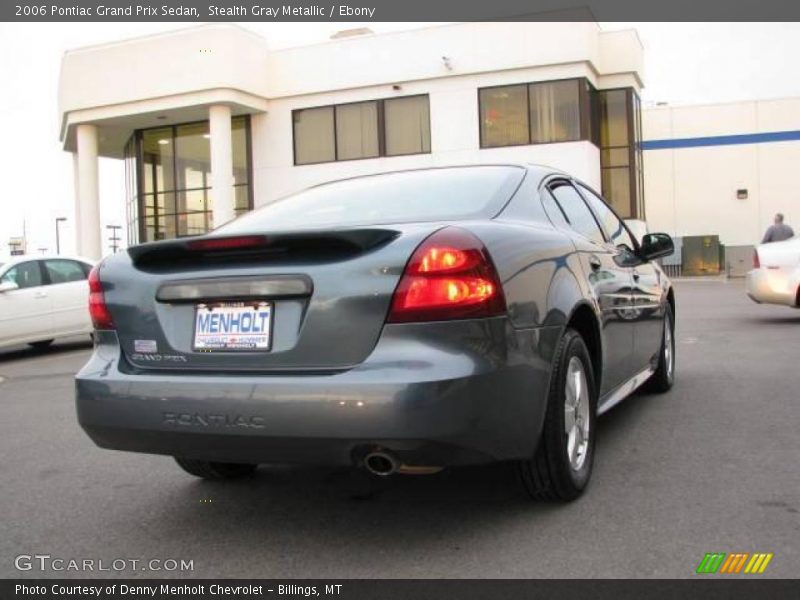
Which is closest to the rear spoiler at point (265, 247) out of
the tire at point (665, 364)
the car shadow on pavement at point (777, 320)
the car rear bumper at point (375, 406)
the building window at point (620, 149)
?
the car rear bumper at point (375, 406)

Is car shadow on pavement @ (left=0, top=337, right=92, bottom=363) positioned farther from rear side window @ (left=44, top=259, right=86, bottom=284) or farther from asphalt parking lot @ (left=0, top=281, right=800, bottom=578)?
asphalt parking lot @ (left=0, top=281, right=800, bottom=578)

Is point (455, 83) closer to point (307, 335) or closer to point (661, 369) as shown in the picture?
point (661, 369)

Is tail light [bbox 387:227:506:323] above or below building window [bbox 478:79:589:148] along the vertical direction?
below

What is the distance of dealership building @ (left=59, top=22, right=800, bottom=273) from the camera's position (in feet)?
80.4

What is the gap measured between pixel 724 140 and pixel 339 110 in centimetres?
1564

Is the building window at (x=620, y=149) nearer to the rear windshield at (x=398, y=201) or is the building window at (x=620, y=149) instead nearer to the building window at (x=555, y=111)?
the building window at (x=555, y=111)

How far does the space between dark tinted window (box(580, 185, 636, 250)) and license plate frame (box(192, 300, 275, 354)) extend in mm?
2449

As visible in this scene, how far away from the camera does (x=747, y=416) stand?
16.9 ft

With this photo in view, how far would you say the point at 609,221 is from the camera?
510 cm

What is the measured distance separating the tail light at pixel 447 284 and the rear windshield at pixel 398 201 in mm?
464

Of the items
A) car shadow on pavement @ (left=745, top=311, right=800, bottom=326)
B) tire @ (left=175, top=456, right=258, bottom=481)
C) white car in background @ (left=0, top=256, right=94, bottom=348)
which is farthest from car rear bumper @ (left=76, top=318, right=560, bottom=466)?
car shadow on pavement @ (left=745, top=311, right=800, bottom=326)

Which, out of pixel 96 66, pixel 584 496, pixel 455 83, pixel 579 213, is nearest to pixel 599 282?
pixel 579 213

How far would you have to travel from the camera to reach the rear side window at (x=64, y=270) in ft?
37.9

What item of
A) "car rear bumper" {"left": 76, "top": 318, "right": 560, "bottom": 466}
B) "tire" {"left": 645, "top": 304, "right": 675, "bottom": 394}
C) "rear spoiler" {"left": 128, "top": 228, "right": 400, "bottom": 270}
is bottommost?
"tire" {"left": 645, "top": 304, "right": 675, "bottom": 394}
